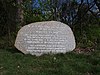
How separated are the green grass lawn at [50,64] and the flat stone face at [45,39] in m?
0.23

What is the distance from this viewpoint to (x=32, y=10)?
10562mm

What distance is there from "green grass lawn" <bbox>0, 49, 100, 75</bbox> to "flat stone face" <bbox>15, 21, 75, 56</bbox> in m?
0.23

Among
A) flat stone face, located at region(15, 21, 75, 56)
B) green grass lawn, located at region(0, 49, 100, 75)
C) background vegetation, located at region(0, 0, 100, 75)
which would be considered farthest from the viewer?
background vegetation, located at region(0, 0, 100, 75)

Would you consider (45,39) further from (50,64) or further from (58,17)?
(58,17)

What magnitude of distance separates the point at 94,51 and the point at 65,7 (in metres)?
2.16

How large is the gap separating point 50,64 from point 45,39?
51.1 inches

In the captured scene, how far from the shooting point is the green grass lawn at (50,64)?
23.1 feet

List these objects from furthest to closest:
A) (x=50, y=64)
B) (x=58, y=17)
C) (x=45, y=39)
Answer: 1. (x=58, y=17)
2. (x=45, y=39)
3. (x=50, y=64)

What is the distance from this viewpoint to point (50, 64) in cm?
759

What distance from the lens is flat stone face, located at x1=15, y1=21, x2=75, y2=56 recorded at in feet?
28.3

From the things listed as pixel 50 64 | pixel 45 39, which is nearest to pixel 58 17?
pixel 45 39

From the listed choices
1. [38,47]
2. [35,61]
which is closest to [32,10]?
[38,47]

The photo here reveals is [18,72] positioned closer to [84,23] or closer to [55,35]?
[55,35]

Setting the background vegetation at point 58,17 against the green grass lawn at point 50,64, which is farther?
the background vegetation at point 58,17
